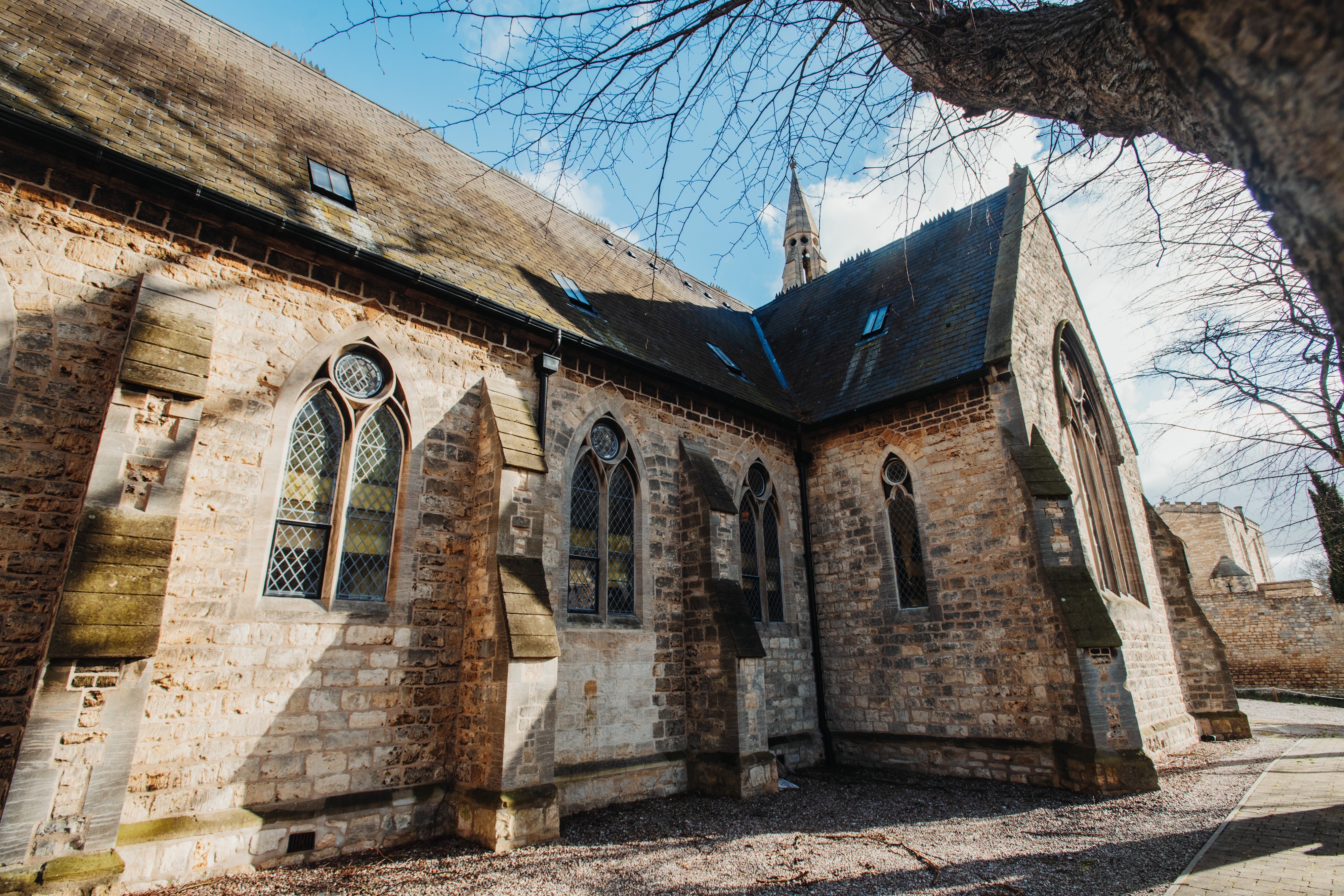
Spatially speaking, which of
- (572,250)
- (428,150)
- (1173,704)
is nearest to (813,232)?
(572,250)

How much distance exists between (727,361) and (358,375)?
24.5 ft

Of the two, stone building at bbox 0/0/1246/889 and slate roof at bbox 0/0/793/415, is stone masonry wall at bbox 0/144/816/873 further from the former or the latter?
slate roof at bbox 0/0/793/415

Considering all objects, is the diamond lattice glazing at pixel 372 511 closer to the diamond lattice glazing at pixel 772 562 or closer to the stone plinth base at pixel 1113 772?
the diamond lattice glazing at pixel 772 562

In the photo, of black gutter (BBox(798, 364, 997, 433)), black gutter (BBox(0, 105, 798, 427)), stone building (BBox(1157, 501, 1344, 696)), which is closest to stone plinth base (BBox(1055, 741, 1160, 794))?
black gutter (BBox(798, 364, 997, 433))

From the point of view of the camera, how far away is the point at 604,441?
9211 mm

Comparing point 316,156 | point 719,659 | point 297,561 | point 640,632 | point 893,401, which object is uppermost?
point 316,156

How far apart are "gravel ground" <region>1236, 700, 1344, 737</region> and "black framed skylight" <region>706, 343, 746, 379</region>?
38.7 ft

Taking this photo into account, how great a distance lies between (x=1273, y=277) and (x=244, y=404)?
10085mm

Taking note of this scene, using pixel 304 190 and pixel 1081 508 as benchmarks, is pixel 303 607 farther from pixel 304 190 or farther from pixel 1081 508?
pixel 1081 508

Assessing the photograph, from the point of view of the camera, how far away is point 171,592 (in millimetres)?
5379

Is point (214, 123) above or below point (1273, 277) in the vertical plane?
above

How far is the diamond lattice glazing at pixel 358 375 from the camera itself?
685cm

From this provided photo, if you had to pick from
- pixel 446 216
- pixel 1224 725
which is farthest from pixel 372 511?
pixel 1224 725

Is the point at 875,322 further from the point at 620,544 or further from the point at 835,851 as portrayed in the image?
the point at 835,851
